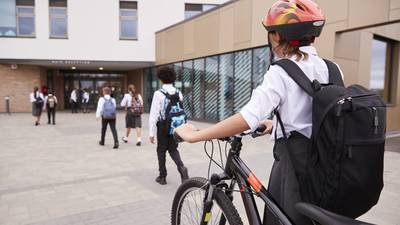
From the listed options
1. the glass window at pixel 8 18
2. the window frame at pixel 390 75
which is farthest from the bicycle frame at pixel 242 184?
the glass window at pixel 8 18

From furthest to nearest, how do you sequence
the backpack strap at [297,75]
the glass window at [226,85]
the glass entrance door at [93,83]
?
the glass entrance door at [93,83]
the glass window at [226,85]
the backpack strap at [297,75]

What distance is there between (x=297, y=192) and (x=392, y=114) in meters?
11.2

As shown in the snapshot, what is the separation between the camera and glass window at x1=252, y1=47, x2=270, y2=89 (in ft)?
37.4

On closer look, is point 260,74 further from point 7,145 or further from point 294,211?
point 294,211

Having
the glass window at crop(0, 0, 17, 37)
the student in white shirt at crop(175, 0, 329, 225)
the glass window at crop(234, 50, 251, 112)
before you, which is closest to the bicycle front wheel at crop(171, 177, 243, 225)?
the student in white shirt at crop(175, 0, 329, 225)

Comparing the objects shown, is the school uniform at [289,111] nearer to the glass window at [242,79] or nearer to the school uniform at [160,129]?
the school uniform at [160,129]

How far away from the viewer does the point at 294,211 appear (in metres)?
1.60

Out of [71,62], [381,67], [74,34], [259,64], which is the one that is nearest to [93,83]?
[71,62]

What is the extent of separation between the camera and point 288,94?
1520 millimetres

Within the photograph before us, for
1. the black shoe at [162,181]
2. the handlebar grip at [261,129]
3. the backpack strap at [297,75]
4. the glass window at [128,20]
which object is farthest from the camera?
the glass window at [128,20]

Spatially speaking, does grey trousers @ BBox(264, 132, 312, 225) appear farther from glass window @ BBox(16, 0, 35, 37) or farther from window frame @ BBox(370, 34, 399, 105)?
glass window @ BBox(16, 0, 35, 37)

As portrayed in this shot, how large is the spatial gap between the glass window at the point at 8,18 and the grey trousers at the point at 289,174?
73.2 feet

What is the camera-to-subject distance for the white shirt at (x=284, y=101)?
150cm

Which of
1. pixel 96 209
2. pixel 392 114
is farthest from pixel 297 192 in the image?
pixel 392 114
